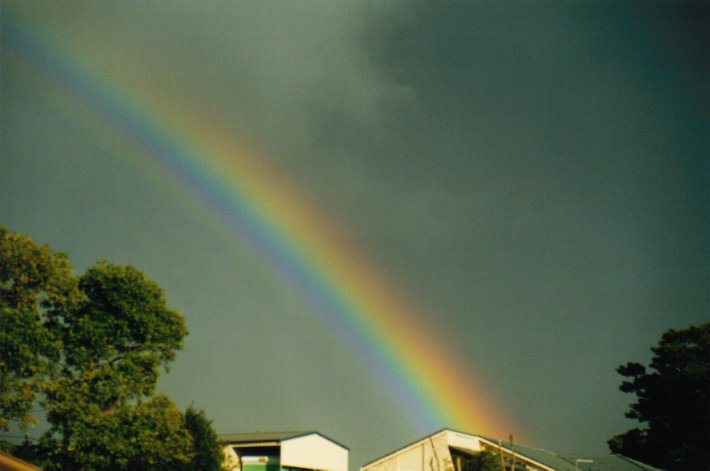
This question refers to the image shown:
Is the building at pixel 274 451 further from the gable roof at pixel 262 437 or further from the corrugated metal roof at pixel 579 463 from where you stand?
the corrugated metal roof at pixel 579 463

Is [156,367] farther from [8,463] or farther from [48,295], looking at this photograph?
[8,463]

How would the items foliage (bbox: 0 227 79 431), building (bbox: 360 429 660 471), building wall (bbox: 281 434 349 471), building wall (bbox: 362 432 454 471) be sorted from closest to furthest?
foliage (bbox: 0 227 79 431)
building (bbox: 360 429 660 471)
building wall (bbox: 362 432 454 471)
building wall (bbox: 281 434 349 471)

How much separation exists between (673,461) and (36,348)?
44.6 metres

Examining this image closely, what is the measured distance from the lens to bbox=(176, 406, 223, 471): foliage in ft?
118

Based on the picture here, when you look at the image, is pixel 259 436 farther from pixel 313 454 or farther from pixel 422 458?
pixel 422 458

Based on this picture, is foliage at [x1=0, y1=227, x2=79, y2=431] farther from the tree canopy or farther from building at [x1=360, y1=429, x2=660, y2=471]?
building at [x1=360, y1=429, x2=660, y2=471]

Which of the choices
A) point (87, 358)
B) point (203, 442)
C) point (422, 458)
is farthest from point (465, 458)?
point (87, 358)

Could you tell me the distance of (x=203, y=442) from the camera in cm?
3650

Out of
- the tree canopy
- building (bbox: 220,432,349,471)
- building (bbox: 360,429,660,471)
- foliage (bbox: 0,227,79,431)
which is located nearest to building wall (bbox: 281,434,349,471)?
building (bbox: 220,432,349,471)

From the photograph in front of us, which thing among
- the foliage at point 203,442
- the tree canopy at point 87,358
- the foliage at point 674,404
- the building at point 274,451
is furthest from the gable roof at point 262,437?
the foliage at point 674,404

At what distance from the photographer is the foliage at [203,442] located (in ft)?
118

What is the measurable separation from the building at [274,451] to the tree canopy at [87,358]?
713 inches

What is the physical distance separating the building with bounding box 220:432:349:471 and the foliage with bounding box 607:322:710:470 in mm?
25056

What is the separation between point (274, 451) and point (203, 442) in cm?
1140
